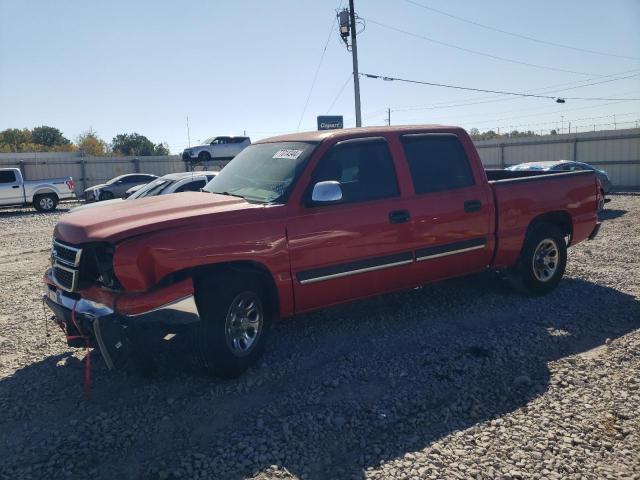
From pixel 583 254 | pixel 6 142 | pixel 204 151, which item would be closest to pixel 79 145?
pixel 6 142

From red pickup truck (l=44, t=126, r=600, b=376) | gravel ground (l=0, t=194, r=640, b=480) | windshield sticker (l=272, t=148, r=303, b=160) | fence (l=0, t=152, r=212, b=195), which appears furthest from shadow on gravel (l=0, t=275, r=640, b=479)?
fence (l=0, t=152, r=212, b=195)

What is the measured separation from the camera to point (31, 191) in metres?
20.7

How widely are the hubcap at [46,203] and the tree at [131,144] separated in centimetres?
4651

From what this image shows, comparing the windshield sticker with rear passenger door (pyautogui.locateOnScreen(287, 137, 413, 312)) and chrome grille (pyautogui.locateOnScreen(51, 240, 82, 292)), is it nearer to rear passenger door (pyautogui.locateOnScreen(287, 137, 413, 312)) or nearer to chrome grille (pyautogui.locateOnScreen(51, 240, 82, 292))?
rear passenger door (pyautogui.locateOnScreen(287, 137, 413, 312))

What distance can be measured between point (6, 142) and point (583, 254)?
7567cm

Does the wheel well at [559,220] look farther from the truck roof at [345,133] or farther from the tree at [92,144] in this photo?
the tree at [92,144]

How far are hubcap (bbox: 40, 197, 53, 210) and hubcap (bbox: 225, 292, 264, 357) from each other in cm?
2004

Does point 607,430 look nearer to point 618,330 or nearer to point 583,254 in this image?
point 618,330

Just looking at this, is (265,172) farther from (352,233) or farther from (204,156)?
(204,156)

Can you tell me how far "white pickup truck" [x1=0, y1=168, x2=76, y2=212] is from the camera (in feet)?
66.3

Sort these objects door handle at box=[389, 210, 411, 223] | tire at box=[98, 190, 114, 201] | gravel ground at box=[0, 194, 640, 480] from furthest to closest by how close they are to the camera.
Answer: tire at box=[98, 190, 114, 201], door handle at box=[389, 210, 411, 223], gravel ground at box=[0, 194, 640, 480]

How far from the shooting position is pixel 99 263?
12.5 ft

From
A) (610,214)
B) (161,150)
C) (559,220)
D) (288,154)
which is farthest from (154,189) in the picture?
(161,150)

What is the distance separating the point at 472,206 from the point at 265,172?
2.21 meters
